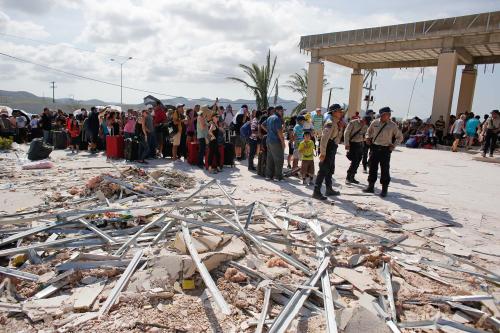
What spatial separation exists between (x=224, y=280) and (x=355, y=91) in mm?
21011

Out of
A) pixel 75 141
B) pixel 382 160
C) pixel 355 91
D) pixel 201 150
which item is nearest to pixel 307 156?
pixel 382 160

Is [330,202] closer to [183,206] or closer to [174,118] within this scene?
[183,206]

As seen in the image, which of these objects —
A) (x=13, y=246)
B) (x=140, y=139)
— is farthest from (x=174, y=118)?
(x=13, y=246)

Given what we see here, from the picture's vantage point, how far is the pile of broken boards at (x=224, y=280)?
281 cm

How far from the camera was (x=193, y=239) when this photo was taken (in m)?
3.96

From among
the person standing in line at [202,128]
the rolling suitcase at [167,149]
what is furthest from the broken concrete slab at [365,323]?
the rolling suitcase at [167,149]

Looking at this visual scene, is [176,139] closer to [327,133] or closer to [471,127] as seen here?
[327,133]

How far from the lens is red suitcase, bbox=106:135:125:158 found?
426 inches

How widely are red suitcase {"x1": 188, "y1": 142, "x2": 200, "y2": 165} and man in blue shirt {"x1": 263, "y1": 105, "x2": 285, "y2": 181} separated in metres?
2.51

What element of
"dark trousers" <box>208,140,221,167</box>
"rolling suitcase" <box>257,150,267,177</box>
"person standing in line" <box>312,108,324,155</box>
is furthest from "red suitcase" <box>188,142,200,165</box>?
"person standing in line" <box>312,108,324,155</box>

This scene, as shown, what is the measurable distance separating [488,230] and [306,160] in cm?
370

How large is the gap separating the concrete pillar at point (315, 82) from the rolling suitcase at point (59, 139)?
1275 centimetres

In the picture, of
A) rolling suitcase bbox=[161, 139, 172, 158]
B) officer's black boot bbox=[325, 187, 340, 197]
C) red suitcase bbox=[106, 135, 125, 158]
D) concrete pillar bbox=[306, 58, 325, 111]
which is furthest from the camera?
concrete pillar bbox=[306, 58, 325, 111]

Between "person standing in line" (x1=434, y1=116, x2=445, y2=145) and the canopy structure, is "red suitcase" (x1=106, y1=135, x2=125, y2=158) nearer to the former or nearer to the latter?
the canopy structure
